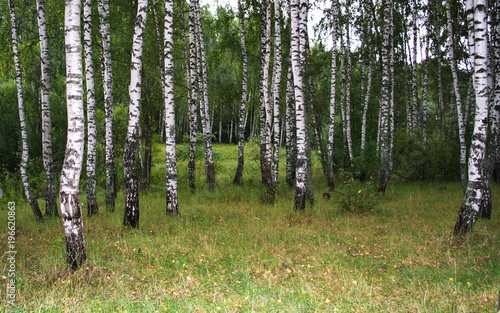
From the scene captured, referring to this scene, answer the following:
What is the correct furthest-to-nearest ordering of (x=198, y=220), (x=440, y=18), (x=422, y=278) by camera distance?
(x=440, y=18)
(x=198, y=220)
(x=422, y=278)

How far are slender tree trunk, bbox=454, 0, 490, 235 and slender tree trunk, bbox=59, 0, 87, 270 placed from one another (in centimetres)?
702

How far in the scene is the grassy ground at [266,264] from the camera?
4.22m

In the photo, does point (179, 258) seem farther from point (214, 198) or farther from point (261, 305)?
point (214, 198)

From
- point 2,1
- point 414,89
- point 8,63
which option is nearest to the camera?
point 8,63

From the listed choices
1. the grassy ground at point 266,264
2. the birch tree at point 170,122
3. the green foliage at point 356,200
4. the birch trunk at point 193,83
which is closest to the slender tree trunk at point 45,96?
the grassy ground at point 266,264

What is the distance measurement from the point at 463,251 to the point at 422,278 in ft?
5.34

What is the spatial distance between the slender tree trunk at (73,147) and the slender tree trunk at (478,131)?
7024mm

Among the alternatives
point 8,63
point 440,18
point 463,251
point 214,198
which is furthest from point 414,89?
point 8,63

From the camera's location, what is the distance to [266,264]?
18.4ft

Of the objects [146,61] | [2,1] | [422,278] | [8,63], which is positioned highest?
[2,1]

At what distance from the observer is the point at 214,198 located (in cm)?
1190

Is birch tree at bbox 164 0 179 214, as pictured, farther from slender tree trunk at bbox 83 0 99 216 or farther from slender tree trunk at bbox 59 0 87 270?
slender tree trunk at bbox 59 0 87 270

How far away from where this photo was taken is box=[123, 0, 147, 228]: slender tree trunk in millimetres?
7332

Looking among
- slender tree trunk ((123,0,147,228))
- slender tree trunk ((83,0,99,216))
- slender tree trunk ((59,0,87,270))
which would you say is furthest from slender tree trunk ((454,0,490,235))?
slender tree trunk ((83,0,99,216))
